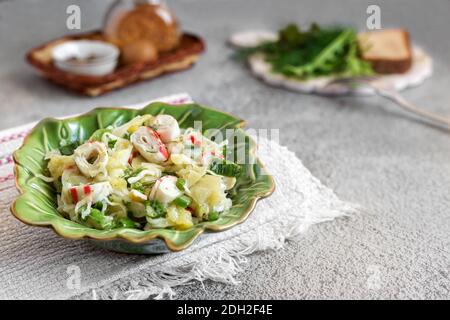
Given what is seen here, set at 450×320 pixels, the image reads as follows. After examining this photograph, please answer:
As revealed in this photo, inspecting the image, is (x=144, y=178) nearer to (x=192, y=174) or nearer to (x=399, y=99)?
(x=192, y=174)

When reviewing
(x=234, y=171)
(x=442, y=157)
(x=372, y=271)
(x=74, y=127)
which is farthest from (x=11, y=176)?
(x=442, y=157)

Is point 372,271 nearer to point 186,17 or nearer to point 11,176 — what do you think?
point 11,176

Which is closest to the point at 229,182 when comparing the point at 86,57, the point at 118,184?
the point at 118,184

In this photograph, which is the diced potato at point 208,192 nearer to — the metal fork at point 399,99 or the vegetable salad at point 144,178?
the vegetable salad at point 144,178

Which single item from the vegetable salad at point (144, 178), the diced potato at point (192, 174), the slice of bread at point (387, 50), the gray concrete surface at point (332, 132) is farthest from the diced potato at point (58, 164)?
the slice of bread at point (387, 50)

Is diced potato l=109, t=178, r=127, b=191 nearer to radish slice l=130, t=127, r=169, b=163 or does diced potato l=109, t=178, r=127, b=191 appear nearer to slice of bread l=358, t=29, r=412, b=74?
radish slice l=130, t=127, r=169, b=163

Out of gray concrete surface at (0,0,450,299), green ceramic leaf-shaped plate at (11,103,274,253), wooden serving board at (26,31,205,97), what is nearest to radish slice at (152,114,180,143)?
green ceramic leaf-shaped plate at (11,103,274,253)
